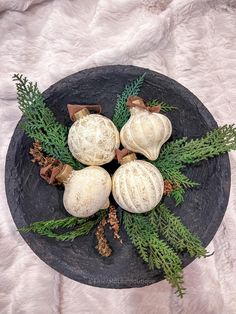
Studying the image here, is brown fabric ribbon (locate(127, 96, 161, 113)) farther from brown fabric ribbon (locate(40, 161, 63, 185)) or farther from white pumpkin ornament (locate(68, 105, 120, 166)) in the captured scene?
brown fabric ribbon (locate(40, 161, 63, 185))

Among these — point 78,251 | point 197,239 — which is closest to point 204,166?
point 197,239

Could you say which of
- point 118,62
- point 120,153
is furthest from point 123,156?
point 118,62

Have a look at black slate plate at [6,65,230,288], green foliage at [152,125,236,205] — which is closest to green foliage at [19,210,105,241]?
black slate plate at [6,65,230,288]

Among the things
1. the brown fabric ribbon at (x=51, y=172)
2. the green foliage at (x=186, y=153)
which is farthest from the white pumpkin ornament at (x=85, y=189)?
the green foliage at (x=186, y=153)

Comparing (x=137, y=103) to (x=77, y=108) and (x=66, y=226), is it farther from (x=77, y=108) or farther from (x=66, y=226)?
(x=66, y=226)

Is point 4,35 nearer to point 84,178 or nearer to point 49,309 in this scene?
point 84,178

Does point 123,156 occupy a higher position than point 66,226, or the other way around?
point 123,156
